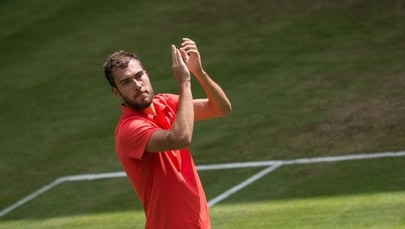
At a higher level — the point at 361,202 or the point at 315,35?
the point at 361,202

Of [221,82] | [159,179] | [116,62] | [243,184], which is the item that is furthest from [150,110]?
[221,82]

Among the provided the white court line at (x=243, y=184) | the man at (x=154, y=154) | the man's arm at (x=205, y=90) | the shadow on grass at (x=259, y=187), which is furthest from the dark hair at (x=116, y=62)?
the white court line at (x=243, y=184)

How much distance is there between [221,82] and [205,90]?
9.69 metres

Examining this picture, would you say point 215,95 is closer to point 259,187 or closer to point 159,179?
point 159,179

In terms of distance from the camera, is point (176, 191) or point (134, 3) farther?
point (134, 3)

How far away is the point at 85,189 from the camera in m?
14.1

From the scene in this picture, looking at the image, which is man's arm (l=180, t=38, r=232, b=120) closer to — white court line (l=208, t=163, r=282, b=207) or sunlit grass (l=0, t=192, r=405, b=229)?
sunlit grass (l=0, t=192, r=405, b=229)

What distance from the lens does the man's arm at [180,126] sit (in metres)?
7.19

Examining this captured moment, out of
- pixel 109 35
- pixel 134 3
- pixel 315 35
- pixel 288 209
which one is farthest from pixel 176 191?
pixel 134 3

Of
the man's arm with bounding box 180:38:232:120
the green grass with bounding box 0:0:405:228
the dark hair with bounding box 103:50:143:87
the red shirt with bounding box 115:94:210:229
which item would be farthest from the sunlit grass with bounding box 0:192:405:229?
the dark hair with bounding box 103:50:143:87

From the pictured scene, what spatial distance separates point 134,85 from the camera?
7.46 meters

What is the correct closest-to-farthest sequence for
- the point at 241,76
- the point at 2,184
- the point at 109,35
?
1. the point at 2,184
2. the point at 241,76
3. the point at 109,35

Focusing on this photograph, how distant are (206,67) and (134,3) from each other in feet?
17.0

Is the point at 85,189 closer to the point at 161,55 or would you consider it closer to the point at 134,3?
the point at 161,55
